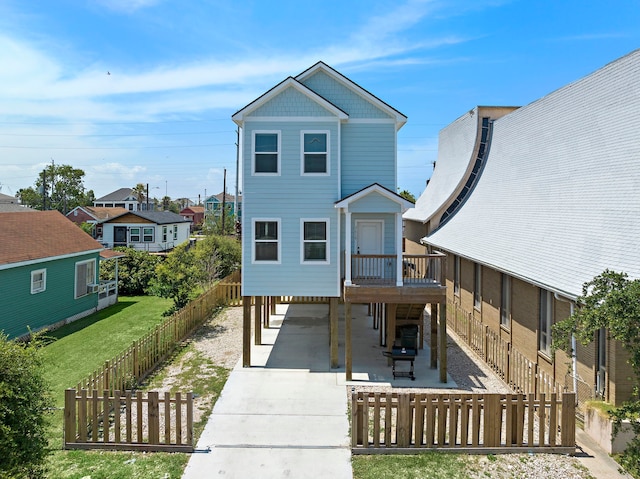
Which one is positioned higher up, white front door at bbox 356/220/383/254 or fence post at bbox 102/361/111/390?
white front door at bbox 356/220/383/254

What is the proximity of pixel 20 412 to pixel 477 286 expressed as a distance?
1537 centimetres

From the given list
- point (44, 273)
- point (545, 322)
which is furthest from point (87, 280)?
point (545, 322)

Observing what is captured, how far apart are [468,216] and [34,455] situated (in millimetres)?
18208

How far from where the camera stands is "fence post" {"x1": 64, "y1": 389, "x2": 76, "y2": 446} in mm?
8078

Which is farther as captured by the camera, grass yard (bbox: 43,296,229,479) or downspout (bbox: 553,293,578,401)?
downspout (bbox: 553,293,578,401)

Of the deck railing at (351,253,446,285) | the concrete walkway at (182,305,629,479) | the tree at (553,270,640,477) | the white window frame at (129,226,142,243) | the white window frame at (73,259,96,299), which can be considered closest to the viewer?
the tree at (553,270,640,477)

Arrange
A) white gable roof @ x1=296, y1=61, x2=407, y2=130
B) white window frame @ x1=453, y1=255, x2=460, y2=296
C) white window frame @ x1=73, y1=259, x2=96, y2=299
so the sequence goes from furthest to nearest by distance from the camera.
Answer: white window frame @ x1=453, y1=255, x2=460, y2=296, white window frame @ x1=73, y1=259, x2=96, y2=299, white gable roof @ x1=296, y1=61, x2=407, y2=130

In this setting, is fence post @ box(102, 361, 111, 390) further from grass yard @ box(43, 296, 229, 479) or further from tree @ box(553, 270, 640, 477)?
tree @ box(553, 270, 640, 477)

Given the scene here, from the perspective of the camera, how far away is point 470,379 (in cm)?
1212

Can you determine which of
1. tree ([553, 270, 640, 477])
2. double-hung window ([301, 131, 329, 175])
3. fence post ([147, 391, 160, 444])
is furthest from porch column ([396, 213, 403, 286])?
fence post ([147, 391, 160, 444])

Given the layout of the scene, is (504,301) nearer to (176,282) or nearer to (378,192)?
(378,192)

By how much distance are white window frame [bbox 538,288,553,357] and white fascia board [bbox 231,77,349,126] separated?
7770 mm

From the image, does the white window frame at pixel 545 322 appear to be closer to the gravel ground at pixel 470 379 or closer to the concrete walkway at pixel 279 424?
the gravel ground at pixel 470 379

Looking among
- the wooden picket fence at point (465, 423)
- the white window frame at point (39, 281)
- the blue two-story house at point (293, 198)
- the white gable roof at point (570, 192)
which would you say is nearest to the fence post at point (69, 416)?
the wooden picket fence at point (465, 423)
